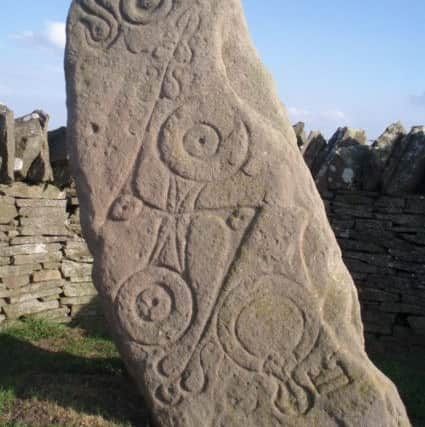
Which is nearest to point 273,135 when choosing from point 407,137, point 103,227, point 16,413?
point 103,227

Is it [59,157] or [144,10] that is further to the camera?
[59,157]

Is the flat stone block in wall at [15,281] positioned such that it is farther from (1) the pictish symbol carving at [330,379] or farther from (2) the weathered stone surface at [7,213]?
(1) the pictish symbol carving at [330,379]

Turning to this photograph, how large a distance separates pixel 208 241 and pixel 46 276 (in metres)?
3.09

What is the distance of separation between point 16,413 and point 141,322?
0.86 m

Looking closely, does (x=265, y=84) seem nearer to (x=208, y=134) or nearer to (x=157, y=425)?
(x=208, y=134)

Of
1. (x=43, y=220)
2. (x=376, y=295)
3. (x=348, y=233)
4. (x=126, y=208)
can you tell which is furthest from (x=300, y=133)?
(x=126, y=208)

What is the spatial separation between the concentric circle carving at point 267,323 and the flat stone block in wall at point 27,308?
2.99 metres

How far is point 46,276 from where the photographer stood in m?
5.84

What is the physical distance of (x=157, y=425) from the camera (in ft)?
10.4

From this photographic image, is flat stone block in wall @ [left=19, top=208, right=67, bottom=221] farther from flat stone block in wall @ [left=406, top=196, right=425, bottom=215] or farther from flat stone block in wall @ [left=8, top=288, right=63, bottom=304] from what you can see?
flat stone block in wall @ [left=406, top=196, right=425, bottom=215]

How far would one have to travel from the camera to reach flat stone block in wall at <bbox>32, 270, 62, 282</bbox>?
573 centimetres

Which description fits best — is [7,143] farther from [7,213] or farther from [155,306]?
[155,306]

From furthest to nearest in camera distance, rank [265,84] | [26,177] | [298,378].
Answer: [26,177]
[265,84]
[298,378]

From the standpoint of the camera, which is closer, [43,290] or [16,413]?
[16,413]
